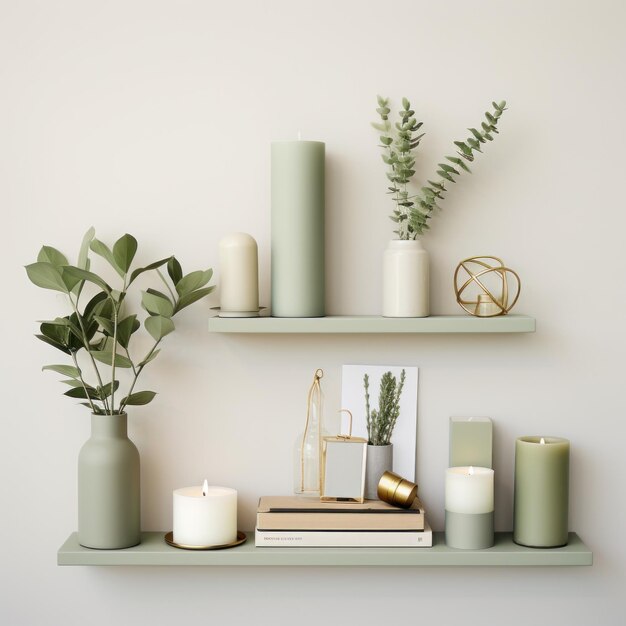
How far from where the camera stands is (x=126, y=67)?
146 cm

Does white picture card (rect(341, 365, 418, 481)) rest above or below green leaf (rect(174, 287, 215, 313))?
Answer: below

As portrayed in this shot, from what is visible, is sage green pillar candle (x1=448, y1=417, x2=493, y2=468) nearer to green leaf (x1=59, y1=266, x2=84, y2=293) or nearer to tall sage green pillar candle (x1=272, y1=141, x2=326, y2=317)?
tall sage green pillar candle (x1=272, y1=141, x2=326, y2=317)

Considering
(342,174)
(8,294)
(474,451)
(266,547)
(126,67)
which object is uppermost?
(126,67)

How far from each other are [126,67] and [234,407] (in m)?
0.57

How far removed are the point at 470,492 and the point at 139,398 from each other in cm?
52

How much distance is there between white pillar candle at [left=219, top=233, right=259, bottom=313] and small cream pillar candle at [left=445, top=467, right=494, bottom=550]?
16.1 inches

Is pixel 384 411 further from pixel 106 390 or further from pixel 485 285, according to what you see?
pixel 106 390

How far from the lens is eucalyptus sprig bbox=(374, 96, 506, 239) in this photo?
1384 mm

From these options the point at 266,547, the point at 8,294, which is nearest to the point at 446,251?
the point at 266,547

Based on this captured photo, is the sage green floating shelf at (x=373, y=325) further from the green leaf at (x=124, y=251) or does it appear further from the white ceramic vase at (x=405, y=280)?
the green leaf at (x=124, y=251)

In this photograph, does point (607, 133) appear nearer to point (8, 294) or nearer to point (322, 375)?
point (322, 375)

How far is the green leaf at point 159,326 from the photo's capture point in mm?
1365

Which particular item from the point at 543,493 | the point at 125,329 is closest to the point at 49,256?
the point at 125,329

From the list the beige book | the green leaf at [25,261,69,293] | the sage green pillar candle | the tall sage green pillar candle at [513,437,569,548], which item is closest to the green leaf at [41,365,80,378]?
the green leaf at [25,261,69,293]
